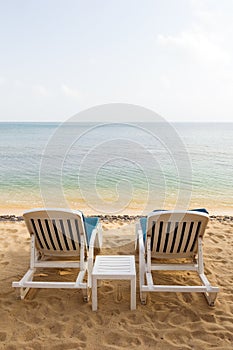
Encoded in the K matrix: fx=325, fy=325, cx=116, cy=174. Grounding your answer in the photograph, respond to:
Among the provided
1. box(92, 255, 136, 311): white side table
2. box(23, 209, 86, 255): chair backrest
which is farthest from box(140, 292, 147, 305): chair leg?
box(23, 209, 86, 255): chair backrest

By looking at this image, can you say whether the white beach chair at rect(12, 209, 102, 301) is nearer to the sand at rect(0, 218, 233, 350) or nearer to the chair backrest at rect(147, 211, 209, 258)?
the sand at rect(0, 218, 233, 350)

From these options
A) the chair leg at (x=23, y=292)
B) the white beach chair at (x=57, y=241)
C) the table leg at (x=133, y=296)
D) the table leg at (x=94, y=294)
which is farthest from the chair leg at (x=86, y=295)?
the chair leg at (x=23, y=292)

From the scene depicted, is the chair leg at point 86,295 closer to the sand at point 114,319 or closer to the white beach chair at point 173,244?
the sand at point 114,319

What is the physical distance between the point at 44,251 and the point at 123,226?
295 centimetres

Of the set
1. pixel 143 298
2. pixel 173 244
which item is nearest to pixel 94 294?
pixel 143 298

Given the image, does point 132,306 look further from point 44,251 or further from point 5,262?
point 5,262

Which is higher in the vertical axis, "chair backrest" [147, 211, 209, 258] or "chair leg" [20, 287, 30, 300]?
"chair backrest" [147, 211, 209, 258]

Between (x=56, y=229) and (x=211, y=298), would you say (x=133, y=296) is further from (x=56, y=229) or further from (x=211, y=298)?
(x=56, y=229)

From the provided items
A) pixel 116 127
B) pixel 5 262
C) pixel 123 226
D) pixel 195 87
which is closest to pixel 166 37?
pixel 123 226

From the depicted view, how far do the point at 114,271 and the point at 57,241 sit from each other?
0.77 metres

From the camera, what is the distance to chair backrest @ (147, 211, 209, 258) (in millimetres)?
3328

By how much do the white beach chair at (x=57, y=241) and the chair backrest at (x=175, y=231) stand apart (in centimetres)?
75

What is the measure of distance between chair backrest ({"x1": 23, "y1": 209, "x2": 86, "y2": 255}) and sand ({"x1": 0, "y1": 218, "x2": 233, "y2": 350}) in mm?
483

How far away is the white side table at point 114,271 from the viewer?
10.3ft
